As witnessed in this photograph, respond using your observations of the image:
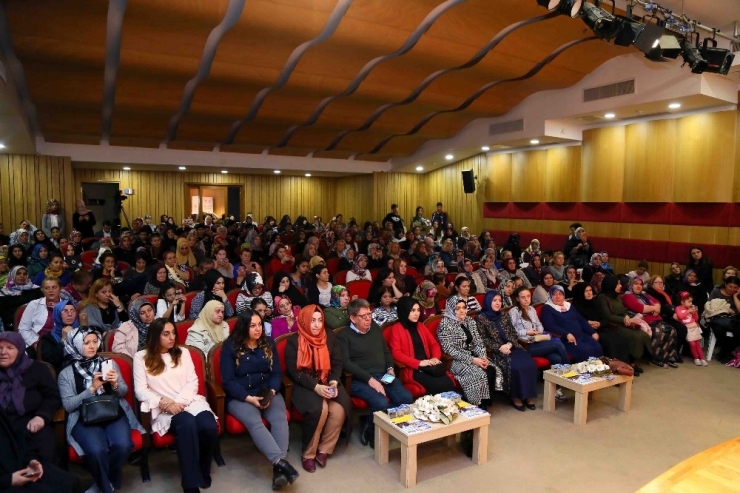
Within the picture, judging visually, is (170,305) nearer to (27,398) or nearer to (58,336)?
(58,336)

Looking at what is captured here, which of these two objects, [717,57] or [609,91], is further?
[609,91]

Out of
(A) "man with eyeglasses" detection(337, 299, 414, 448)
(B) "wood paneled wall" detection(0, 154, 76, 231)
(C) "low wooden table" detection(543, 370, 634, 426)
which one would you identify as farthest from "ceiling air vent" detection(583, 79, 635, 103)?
(B) "wood paneled wall" detection(0, 154, 76, 231)

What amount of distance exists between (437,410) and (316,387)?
840 millimetres

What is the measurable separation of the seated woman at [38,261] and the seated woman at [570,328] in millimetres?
5880

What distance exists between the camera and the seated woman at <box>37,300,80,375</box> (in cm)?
349

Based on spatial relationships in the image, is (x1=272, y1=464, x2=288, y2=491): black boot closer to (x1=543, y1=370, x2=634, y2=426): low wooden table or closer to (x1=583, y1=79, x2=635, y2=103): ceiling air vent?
(x1=543, y1=370, x2=634, y2=426): low wooden table

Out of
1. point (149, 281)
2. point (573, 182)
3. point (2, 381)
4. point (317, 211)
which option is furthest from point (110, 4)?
point (317, 211)

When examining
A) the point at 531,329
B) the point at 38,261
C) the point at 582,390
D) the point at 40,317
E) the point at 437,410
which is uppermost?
the point at 38,261

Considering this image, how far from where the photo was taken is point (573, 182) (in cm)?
1043

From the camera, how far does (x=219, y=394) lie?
3252 millimetres

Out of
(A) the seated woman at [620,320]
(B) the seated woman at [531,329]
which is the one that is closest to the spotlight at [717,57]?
(A) the seated woman at [620,320]

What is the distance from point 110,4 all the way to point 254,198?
1024cm

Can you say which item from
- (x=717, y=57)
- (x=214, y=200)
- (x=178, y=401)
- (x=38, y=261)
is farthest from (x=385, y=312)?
(x=214, y=200)

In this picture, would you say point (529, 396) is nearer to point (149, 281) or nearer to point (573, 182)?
point (149, 281)
